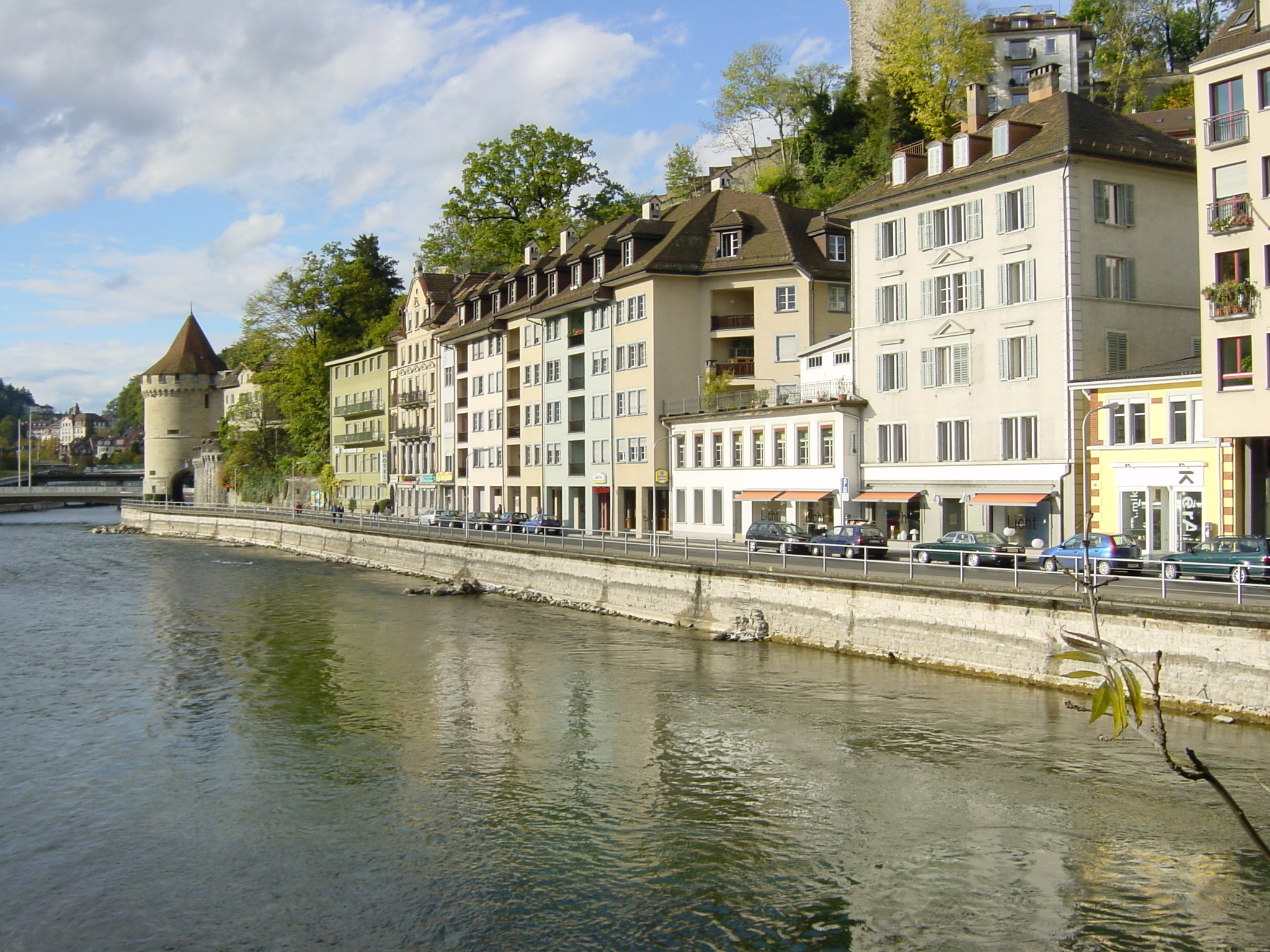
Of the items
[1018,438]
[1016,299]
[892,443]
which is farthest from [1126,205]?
[892,443]

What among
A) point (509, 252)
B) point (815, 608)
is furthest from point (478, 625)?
point (509, 252)

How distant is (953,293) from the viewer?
1804 inches

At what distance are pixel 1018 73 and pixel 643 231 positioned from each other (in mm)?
39763

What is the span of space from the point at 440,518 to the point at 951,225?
38.2m

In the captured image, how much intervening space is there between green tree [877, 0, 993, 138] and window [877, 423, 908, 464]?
1195 inches

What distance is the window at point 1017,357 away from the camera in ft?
139

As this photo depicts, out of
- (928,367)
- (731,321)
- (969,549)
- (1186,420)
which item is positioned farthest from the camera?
(731,321)

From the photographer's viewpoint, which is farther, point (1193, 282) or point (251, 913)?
point (1193, 282)

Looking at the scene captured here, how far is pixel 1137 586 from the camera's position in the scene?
2816 cm

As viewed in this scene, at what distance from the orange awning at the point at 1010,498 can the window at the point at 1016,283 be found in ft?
22.5

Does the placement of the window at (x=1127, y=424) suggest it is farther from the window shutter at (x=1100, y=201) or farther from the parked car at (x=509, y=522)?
the parked car at (x=509, y=522)

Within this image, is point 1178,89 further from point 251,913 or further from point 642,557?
point 251,913

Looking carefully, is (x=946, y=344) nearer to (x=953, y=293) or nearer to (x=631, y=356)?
(x=953, y=293)

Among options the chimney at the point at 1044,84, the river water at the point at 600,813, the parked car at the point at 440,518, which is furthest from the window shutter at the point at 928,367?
the parked car at the point at 440,518
